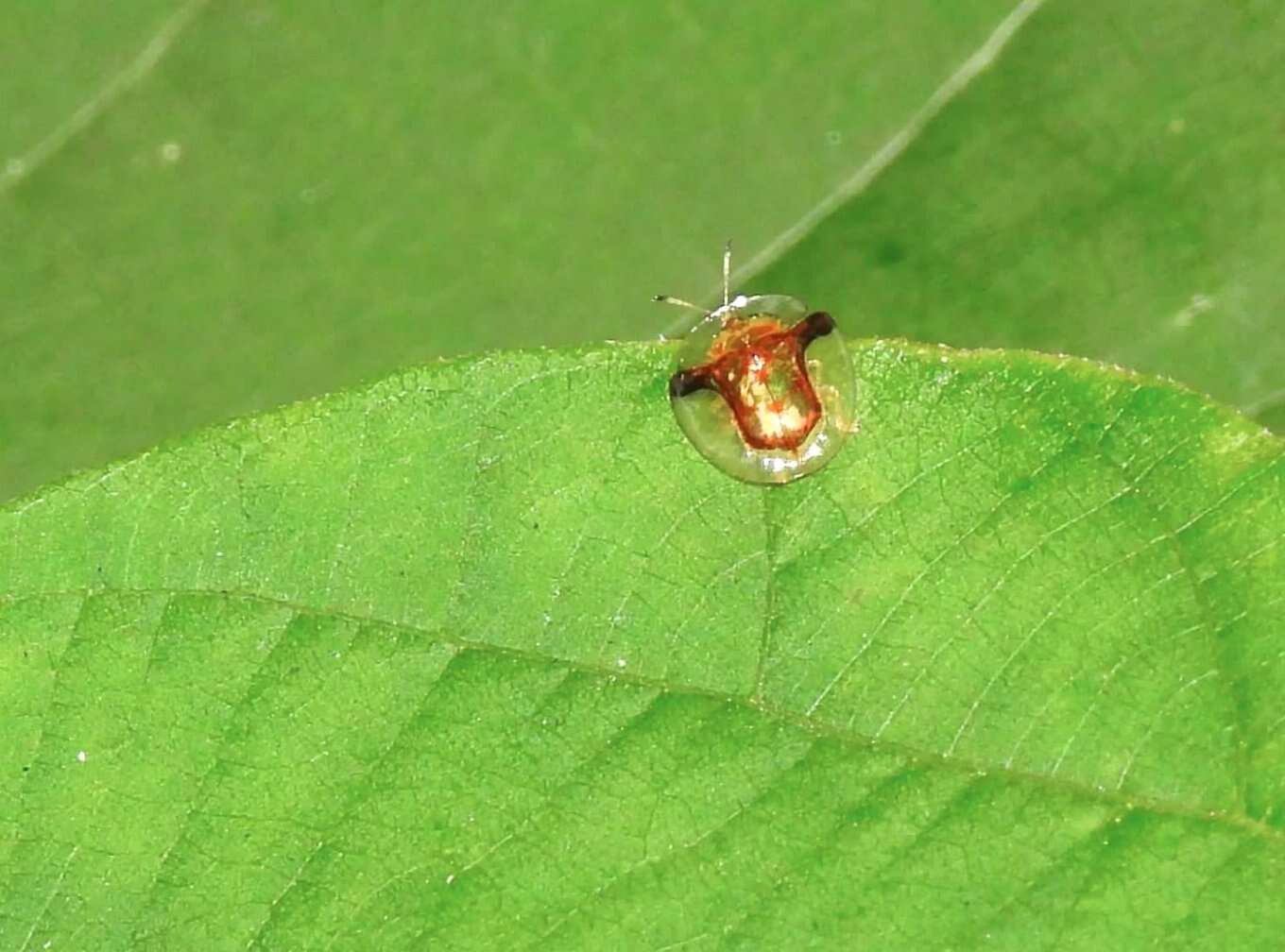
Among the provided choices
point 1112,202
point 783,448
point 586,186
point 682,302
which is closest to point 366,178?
point 586,186

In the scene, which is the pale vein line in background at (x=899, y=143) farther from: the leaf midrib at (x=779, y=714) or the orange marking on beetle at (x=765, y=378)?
the leaf midrib at (x=779, y=714)

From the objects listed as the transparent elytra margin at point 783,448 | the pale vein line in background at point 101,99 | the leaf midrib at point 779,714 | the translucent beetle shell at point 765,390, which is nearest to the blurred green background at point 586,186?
the pale vein line in background at point 101,99

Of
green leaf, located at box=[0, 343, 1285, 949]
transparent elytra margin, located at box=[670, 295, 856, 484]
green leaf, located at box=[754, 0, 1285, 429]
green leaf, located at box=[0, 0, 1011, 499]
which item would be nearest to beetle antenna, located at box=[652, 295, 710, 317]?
green leaf, located at box=[0, 0, 1011, 499]

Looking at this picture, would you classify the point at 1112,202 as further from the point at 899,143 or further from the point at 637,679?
the point at 637,679

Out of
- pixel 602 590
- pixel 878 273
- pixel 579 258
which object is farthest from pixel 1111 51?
pixel 602 590

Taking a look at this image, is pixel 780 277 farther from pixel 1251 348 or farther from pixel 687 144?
pixel 1251 348

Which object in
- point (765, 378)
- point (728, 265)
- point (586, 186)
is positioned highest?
point (586, 186)

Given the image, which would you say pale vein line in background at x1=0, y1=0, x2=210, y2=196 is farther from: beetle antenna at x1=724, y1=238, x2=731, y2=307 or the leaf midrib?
the leaf midrib
